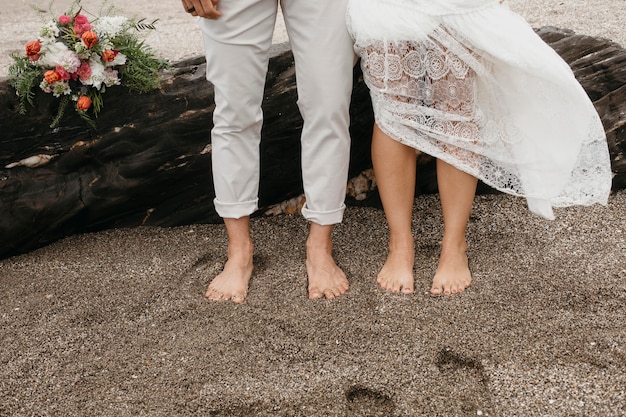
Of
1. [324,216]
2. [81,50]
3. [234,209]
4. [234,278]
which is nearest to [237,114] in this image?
[234,209]

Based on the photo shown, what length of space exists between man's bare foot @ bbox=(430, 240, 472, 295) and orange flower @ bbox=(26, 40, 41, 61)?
5.75 feet

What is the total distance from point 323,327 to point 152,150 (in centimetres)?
108

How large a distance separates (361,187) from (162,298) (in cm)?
108

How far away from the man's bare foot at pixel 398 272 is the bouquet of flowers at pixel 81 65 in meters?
1.18

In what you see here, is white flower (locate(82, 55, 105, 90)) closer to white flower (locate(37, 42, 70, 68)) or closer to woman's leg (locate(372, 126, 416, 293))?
white flower (locate(37, 42, 70, 68))

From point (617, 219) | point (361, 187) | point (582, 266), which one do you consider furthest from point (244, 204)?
point (617, 219)

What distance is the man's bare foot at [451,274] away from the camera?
2.68 meters

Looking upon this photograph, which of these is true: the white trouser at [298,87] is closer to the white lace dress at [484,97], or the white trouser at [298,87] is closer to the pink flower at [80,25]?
the white lace dress at [484,97]

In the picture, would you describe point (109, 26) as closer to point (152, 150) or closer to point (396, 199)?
point (152, 150)

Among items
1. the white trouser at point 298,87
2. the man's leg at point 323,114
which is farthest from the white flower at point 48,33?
the man's leg at point 323,114

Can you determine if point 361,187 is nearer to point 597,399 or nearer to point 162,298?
point 162,298

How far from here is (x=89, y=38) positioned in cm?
283

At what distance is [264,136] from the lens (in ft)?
10.1

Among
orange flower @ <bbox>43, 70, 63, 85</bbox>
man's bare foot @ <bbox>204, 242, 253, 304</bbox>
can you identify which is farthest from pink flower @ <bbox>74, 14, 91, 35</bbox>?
man's bare foot @ <bbox>204, 242, 253, 304</bbox>
